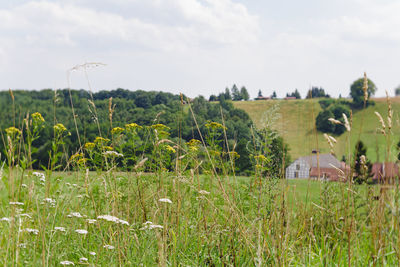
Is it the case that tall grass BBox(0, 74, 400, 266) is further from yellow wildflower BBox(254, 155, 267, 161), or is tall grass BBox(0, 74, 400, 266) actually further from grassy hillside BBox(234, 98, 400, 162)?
grassy hillside BBox(234, 98, 400, 162)

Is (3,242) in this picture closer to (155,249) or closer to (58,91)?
(155,249)

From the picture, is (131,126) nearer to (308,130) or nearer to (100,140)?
(100,140)

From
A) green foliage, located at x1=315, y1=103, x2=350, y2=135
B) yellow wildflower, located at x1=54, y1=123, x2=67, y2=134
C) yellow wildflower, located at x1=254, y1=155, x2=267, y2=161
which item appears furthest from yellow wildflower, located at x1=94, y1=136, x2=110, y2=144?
green foliage, located at x1=315, y1=103, x2=350, y2=135

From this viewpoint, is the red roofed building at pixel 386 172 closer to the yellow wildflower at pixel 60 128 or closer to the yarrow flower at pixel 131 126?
→ the yarrow flower at pixel 131 126

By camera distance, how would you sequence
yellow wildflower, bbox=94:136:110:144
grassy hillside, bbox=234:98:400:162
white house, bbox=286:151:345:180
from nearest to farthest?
grassy hillside, bbox=234:98:400:162 → white house, bbox=286:151:345:180 → yellow wildflower, bbox=94:136:110:144

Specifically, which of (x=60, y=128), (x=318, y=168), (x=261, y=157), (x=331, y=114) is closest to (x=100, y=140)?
(x=60, y=128)

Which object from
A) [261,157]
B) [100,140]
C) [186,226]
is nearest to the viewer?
[186,226]

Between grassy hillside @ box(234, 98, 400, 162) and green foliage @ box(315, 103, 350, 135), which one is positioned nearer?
grassy hillside @ box(234, 98, 400, 162)

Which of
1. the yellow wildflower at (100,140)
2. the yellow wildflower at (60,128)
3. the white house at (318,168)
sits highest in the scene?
the yellow wildflower at (60,128)

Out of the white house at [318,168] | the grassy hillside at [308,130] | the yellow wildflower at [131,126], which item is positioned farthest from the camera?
the yellow wildflower at [131,126]

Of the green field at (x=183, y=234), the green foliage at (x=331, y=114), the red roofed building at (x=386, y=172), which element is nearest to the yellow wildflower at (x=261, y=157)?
the green field at (x=183, y=234)

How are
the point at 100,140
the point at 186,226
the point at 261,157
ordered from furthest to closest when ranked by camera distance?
the point at 100,140
the point at 261,157
the point at 186,226

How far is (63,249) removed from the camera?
8.28ft

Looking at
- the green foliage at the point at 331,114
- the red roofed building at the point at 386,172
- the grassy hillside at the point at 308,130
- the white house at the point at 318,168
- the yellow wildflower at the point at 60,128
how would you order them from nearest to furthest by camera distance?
the red roofed building at the point at 386,172 < the grassy hillside at the point at 308,130 < the white house at the point at 318,168 < the green foliage at the point at 331,114 < the yellow wildflower at the point at 60,128
